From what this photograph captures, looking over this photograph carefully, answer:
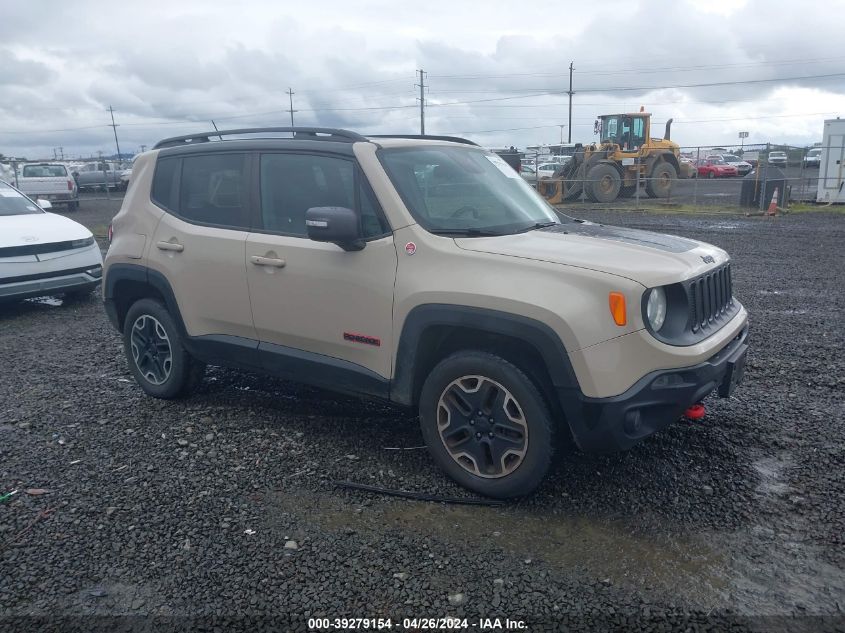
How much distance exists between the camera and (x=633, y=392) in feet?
11.1

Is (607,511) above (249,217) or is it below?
below

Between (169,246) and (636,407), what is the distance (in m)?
3.42

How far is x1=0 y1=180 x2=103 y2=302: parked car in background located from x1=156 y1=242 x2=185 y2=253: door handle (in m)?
4.24

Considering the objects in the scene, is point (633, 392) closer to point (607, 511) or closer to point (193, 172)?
point (607, 511)

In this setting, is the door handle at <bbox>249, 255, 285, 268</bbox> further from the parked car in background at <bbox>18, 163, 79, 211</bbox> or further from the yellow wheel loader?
the parked car in background at <bbox>18, 163, 79, 211</bbox>

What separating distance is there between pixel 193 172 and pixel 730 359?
3749mm

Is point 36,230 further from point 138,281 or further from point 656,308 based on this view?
point 656,308


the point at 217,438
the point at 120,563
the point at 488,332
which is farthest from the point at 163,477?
the point at 488,332

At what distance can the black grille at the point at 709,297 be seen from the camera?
12.1 ft

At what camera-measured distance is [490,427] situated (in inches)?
148

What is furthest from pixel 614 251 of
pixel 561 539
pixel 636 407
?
pixel 561 539

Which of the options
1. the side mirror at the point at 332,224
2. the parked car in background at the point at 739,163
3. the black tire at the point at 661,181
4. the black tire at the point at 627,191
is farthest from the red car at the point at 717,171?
the side mirror at the point at 332,224

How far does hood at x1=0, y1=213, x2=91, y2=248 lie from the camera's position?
8.52 meters

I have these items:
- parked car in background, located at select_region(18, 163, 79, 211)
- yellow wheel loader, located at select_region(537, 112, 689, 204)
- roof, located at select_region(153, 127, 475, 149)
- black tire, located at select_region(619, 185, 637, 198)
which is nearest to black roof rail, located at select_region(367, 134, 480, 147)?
roof, located at select_region(153, 127, 475, 149)
